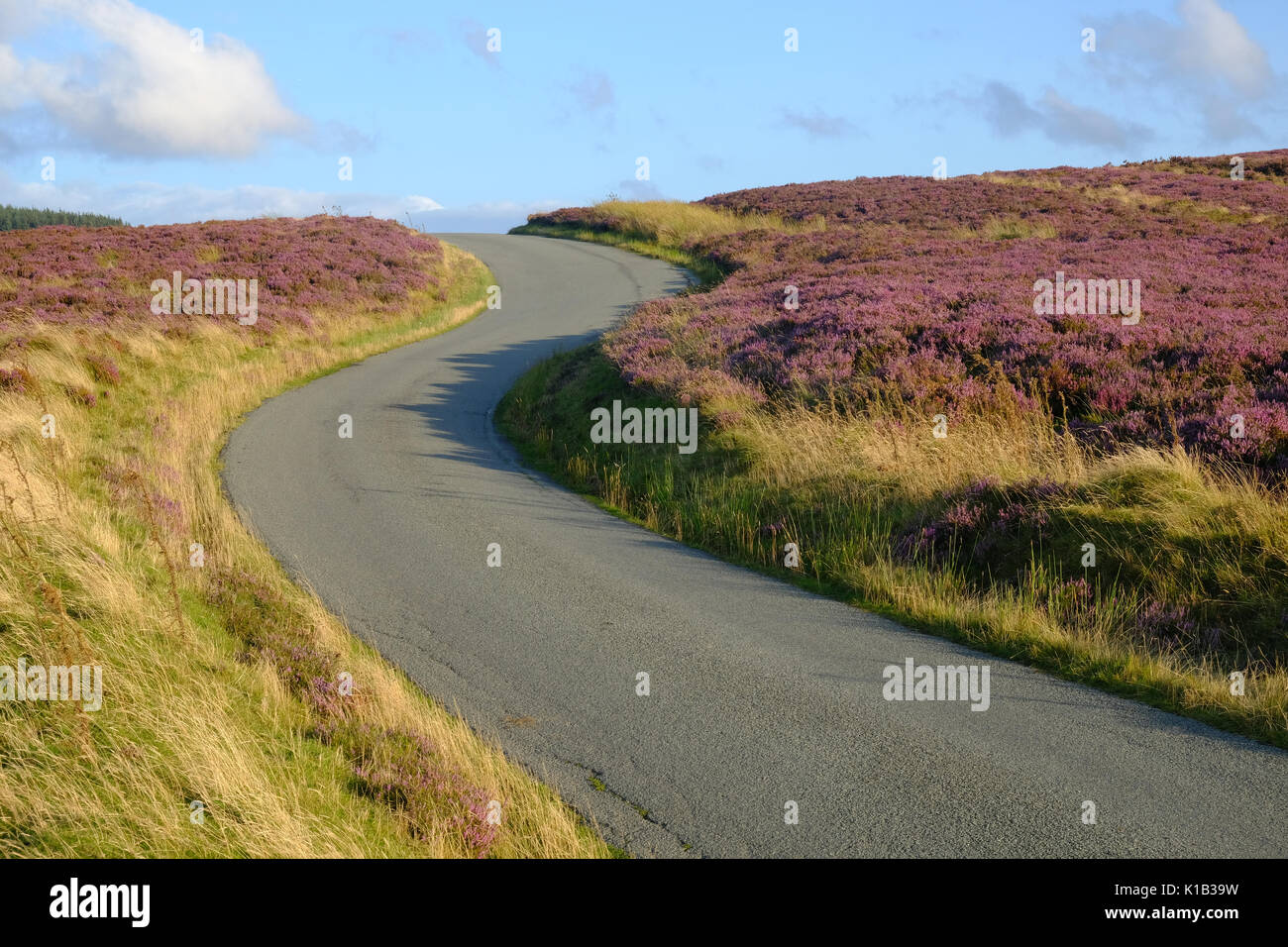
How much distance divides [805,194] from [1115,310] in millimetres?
37391

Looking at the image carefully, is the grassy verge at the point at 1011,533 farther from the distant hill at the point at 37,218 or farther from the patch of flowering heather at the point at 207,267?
the distant hill at the point at 37,218

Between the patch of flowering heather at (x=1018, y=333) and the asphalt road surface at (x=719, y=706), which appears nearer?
the asphalt road surface at (x=719, y=706)

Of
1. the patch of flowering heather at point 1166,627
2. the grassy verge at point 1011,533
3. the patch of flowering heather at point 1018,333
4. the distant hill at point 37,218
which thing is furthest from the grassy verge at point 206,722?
the distant hill at point 37,218

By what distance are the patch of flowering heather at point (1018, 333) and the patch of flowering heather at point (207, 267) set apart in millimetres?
12403

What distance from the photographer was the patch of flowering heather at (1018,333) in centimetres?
1274

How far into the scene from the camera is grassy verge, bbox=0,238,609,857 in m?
4.76

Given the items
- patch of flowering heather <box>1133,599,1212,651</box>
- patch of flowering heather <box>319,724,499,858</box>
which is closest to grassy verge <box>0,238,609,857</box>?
patch of flowering heather <box>319,724,499,858</box>

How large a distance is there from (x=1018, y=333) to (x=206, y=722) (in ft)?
46.6

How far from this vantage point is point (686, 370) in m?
17.1

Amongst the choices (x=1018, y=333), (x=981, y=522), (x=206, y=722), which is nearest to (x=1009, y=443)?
(x=981, y=522)

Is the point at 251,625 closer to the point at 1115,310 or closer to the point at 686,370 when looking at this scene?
the point at 686,370

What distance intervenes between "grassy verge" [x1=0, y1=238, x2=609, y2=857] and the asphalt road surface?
52 centimetres
